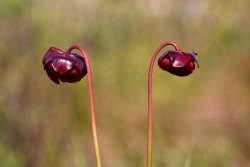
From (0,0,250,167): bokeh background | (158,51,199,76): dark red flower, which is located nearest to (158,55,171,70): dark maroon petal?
(158,51,199,76): dark red flower

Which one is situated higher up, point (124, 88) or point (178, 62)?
point (178, 62)

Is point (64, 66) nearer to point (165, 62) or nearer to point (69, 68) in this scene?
point (69, 68)

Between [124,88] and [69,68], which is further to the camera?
[124,88]

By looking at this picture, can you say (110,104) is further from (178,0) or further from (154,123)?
(178,0)

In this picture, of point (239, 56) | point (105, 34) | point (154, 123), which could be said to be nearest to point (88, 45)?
point (105, 34)

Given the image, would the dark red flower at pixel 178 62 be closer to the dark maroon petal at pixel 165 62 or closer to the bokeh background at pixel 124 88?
the dark maroon petal at pixel 165 62

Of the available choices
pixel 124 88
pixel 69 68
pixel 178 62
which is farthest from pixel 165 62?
pixel 124 88

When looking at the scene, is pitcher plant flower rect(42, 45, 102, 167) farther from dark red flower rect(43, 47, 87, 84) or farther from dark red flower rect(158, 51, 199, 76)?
dark red flower rect(158, 51, 199, 76)
